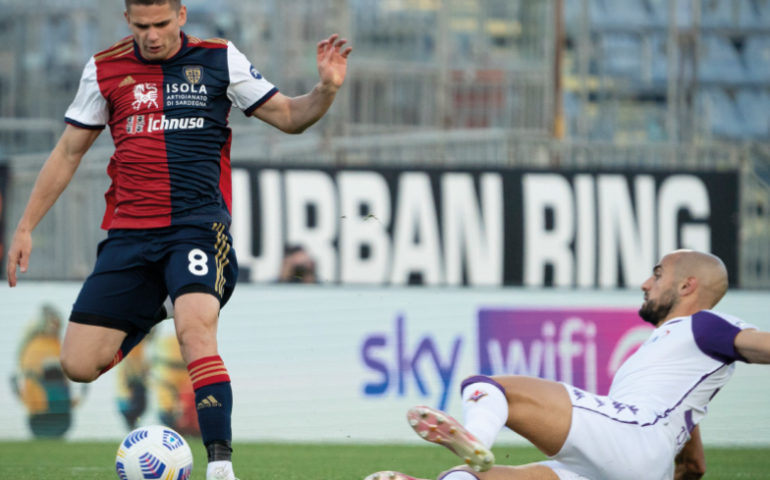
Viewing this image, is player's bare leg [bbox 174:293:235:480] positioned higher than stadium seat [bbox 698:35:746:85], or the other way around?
stadium seat [bbox 698:35:746:85]

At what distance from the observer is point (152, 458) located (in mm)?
4043

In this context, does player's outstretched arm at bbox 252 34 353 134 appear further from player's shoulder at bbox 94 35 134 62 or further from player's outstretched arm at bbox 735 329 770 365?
player's outstretched arm at bbox 735 329 770 365

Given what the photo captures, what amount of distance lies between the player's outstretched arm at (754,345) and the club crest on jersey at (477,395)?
0.98 m

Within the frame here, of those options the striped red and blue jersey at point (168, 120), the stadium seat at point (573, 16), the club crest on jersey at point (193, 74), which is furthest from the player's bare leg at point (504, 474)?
the stadium seat at point (573, 16)

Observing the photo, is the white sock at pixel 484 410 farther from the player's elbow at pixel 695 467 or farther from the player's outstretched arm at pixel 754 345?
the player's elbow at pixel 695 467

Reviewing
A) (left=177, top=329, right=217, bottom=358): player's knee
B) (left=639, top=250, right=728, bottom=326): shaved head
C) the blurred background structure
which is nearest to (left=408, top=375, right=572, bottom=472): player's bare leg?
(left=639, top=250, right=728, bottom=326): shaved head

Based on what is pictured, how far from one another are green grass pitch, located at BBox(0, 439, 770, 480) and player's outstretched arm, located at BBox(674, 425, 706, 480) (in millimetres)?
1327

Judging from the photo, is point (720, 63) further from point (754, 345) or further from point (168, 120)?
point (754, 345)

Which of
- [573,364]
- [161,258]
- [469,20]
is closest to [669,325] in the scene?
[161,258]

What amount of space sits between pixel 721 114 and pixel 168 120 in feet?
53.2

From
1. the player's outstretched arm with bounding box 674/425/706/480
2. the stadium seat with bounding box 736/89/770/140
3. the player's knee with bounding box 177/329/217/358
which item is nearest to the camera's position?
the player's knee with bounding box 177/329/217/358

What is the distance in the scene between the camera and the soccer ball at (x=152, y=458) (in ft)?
13.2

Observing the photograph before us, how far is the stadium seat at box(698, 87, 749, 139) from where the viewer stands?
61.3 feet

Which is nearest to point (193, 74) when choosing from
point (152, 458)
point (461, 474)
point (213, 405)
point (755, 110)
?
point (213, 405)
